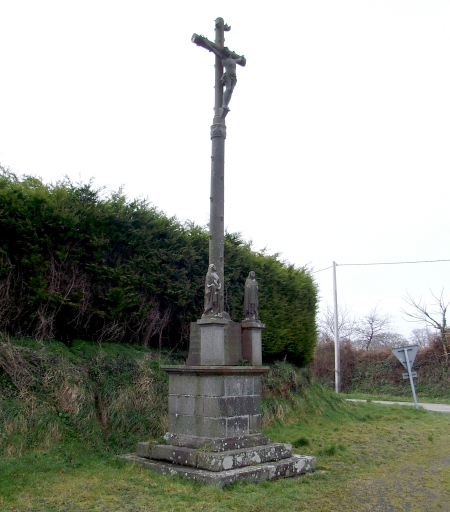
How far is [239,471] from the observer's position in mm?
6527

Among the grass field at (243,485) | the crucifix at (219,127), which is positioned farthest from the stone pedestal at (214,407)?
the crucifix at (219,127)

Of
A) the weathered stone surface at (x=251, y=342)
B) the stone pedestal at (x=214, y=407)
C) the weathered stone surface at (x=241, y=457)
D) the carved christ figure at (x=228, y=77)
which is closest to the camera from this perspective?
the weathered stone surface at (x=241, y=457)

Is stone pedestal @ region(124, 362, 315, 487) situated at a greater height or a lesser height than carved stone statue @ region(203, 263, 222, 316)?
lesser

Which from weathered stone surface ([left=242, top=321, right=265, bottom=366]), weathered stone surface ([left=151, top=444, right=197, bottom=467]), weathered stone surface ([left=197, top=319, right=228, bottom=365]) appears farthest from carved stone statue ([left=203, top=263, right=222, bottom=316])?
weathered stone surface ([left=151, top=444, right=197, bottom=467])

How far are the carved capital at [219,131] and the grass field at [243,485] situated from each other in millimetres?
5146

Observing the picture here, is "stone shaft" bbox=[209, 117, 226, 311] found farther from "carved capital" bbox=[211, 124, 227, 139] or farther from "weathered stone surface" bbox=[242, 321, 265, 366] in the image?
"weathered stone surface" bbox=[242, 321, 265, 366]

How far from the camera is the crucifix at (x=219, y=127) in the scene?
7902 millimetres

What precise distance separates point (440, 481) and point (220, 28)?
25.5ft

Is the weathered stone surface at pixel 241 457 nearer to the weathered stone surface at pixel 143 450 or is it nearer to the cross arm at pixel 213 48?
the weathered stone surface at pixel 143 450

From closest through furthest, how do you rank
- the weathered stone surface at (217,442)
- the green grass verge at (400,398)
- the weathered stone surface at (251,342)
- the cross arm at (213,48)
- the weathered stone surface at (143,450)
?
the weathered stone surface at (217,442) → the weathered stone surface at (143,450) → the weathered stone surface at (251,342) → the cross arm at (213,48) → the green grass verge at (400,398)

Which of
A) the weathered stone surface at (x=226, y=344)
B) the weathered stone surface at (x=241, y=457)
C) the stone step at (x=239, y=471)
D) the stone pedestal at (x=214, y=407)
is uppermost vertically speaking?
the weathered stone surface at (x=226, y=344)

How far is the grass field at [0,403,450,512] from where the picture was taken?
561 cm

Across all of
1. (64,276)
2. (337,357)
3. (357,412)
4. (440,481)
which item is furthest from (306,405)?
(337,357)

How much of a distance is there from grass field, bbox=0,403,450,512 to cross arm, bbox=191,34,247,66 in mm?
6499
